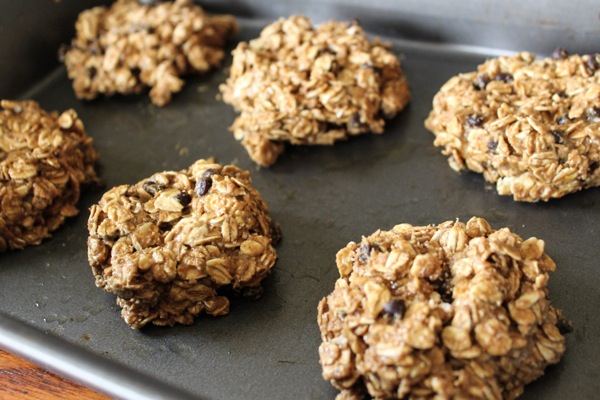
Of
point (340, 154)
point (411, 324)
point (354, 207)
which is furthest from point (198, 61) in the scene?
point (411, 324)

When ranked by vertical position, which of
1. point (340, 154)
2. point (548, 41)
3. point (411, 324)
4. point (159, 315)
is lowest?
point (159, 315)

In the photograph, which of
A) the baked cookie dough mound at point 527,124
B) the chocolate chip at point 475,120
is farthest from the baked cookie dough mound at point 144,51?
the chocolate chip at point 475,120

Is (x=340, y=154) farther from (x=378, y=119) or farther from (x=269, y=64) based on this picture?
(x=269, y=64)

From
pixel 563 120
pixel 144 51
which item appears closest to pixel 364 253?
pixel 563 120

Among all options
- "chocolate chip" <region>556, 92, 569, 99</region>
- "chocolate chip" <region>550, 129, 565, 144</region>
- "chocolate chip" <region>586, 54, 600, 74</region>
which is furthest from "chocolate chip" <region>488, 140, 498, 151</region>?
"chocolate chip" <region>586, 54, 600, 74</region>

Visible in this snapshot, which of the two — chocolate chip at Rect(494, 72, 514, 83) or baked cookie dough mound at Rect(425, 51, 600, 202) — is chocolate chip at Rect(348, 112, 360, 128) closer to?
baked cookie dough mound at Rect(425, 51, 600, 202)

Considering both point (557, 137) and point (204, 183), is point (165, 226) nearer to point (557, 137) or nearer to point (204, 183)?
point (204, 183)
